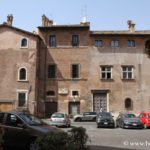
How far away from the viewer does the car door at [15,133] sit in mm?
13000

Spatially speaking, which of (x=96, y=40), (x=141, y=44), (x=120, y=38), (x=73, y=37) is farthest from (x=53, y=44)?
(x=141, y=44)

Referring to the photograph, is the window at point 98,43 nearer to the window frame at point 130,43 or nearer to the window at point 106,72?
the window at point 106,72

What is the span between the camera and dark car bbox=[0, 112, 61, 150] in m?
12.9

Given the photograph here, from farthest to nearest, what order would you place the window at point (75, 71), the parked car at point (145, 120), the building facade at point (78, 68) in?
1. the window at point (75, 71)
2. the building facade at point (78, 68)
3. the parked car at point (145, 120)

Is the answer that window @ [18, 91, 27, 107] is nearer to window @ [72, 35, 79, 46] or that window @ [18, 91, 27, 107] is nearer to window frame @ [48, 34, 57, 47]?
window frame @ [48, 34, 57, 47]

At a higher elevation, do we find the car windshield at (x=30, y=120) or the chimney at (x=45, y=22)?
the chimney at (x=45, y=22)

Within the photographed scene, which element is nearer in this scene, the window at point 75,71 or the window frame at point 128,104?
the window frame at point 128,104

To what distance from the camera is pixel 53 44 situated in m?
44.5

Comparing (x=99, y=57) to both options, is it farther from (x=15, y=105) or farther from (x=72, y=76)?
(x=15, y=105)

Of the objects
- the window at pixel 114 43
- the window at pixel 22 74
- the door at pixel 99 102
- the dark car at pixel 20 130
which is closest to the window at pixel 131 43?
the window at pixel 114 43

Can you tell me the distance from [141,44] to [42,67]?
13255 millimetres

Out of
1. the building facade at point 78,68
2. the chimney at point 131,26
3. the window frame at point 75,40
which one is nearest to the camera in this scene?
the building facade at point 78,68

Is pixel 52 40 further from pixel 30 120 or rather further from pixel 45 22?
pixel 30 120

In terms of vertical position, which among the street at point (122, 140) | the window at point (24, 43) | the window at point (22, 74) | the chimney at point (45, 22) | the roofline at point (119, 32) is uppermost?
the chimney at point (45, 22)
